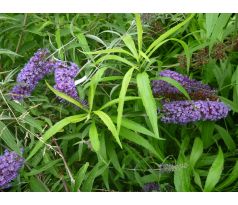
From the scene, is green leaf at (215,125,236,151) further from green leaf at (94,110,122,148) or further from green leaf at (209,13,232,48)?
green leaf at (94,110,122,148)

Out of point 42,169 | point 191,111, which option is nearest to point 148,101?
point 191,111

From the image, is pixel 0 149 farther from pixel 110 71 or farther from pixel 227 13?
pixel 227 13

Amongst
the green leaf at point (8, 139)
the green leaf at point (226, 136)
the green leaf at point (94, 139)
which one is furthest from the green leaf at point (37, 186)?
the green leaf at point (226, 136)

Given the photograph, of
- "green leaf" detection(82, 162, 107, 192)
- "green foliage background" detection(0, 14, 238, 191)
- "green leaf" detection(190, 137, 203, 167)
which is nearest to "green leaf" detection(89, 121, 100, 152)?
"green foliage background" detection(0, 14, 238, 191)

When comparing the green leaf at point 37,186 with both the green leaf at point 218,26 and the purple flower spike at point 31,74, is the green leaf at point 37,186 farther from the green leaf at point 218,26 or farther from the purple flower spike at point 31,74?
the green leaf at point 218,26

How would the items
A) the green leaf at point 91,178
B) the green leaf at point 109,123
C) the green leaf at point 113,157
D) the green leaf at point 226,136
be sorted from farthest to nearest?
1. the green leaf at point 226,136
2. the green leaf at point 113,157
3. the green leaf at point 91,178
4. the green leaf at point 109,123

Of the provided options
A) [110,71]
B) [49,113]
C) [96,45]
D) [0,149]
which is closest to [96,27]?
[96,45]

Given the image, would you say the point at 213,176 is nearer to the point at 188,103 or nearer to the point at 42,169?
the point at 188,103
